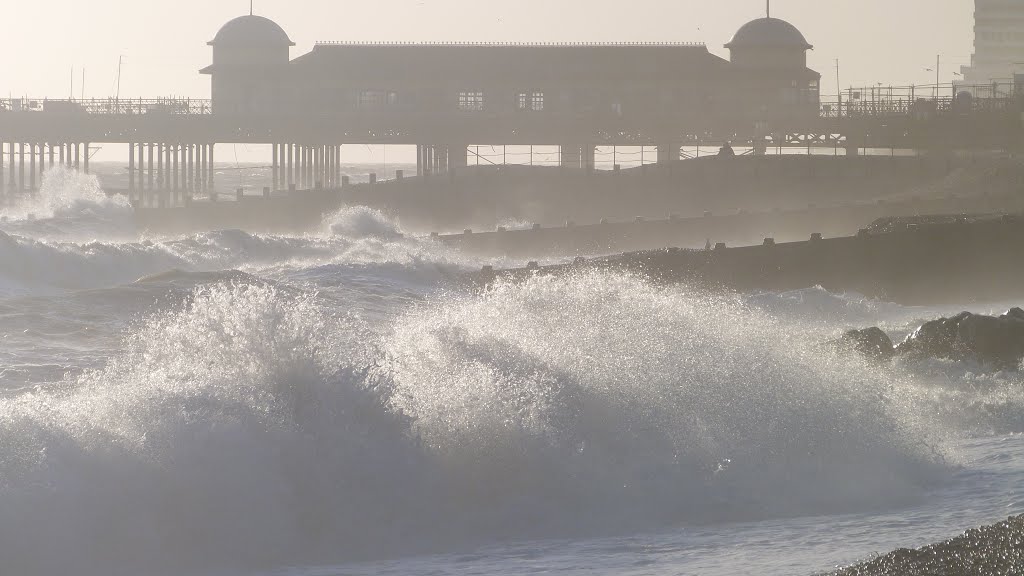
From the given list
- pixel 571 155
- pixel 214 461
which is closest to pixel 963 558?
pixel 214 461

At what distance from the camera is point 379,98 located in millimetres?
65125

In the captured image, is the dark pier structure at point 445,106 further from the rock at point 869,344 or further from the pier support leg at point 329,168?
the rock at point 869,344

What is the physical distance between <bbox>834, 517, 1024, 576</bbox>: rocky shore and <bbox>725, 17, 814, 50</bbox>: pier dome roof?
5938cm

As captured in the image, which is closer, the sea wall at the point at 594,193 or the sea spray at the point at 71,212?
the sea spray at the point at 71,212

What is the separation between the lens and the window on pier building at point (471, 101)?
64.9m

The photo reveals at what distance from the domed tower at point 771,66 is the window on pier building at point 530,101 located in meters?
8.76

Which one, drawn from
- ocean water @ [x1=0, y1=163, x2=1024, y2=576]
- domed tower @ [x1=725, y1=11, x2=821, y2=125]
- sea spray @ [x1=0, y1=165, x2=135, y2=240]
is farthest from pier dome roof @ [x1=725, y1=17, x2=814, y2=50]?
ocean water @ [x1=0, y1=163, x2=1024, y2=576]

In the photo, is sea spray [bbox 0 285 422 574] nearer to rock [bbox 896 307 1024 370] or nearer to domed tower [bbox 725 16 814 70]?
rock [bbox 896 307 1024 370]

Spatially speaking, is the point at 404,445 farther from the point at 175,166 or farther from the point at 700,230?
the point at 175,166

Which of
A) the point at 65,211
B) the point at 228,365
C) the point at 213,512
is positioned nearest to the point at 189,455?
the point at 213,512

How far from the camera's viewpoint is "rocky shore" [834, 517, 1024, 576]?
320 inches

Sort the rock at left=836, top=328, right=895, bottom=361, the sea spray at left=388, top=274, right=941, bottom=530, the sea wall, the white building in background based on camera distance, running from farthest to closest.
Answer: the white building in background
the sea wall
the rock at left=836, top=328, right=895, bottom=361
the sea spray at left=388, top=274, right=941, bottom=530

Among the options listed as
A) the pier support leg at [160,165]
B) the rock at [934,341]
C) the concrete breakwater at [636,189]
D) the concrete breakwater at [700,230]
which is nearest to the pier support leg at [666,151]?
the concrete breakwater at [636,189]

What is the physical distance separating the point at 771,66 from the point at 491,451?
57.2 meters
